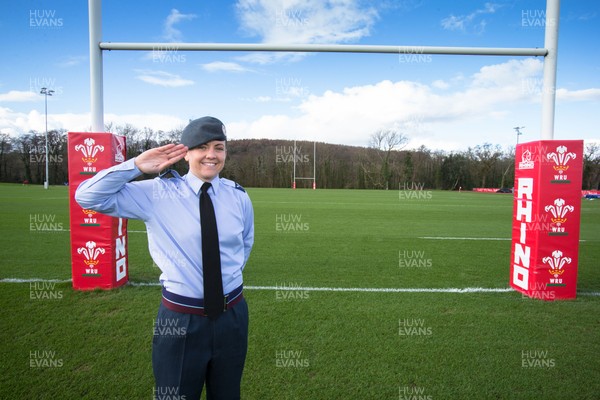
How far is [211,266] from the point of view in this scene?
1.90m

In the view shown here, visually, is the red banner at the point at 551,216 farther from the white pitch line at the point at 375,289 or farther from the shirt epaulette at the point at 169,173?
the shirt epaulette at the point at 169,173

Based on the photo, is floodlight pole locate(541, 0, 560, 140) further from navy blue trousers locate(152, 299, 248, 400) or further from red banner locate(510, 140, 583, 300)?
navy blue trousers locate(152, 299, 248, 400)

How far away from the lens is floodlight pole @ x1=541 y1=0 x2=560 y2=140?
16.3 ft

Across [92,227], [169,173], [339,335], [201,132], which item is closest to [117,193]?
[169,173]

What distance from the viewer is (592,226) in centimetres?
1435

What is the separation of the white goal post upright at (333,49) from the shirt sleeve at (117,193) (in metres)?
3.76

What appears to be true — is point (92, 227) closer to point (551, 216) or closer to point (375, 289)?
point (375, 289)

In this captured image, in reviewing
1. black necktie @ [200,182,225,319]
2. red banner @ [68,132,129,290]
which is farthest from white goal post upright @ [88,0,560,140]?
black necktie @ [200,182,225,319]

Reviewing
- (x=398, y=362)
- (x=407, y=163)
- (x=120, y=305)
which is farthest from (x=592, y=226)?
(x=407, y=163)

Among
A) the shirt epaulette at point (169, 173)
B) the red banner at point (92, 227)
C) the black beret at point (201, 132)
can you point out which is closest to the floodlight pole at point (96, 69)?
the red banner at point (92, 227)

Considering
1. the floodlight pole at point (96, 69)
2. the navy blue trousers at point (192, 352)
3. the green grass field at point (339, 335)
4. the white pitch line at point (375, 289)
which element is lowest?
the green grass field at point (339, 335)

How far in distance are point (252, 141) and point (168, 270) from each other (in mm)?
92720

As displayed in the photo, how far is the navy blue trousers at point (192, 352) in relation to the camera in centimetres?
185

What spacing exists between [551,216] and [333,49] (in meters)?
4.03
